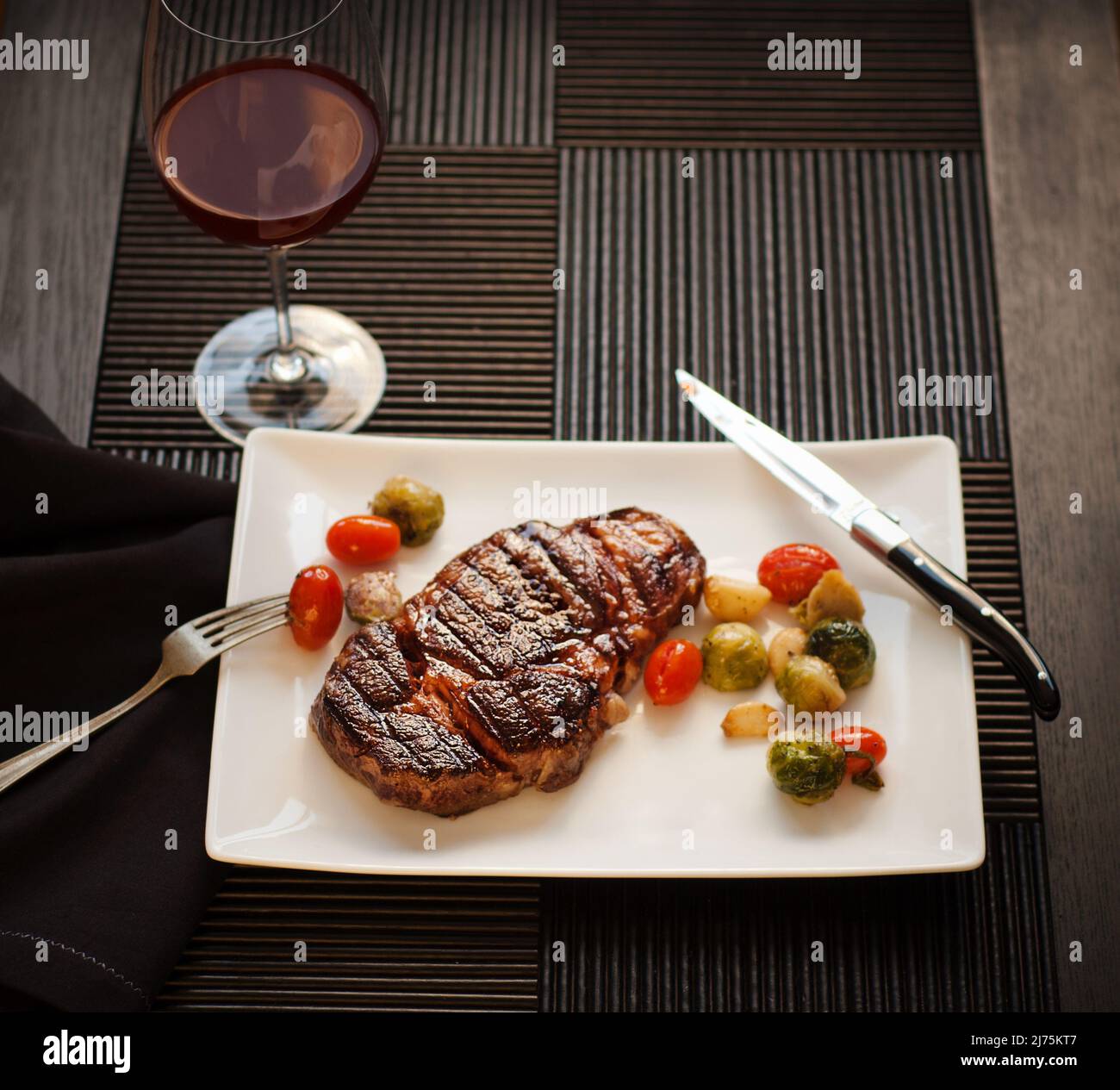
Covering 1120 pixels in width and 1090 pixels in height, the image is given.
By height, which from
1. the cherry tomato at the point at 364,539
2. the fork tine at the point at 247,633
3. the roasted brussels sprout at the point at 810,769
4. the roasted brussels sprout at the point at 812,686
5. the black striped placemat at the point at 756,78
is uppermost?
the black striped placemat at the point at 756,78

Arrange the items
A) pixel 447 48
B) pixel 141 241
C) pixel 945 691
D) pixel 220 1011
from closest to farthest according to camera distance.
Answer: pixel 220 1011 < pixel 945 691 < pixel 141 241 < pixel 447 48

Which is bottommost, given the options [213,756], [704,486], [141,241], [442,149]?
[213,756]

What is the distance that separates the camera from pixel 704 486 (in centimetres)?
288

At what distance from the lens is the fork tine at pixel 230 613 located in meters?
2.58

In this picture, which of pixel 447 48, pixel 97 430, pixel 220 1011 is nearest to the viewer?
pixel 220 1011

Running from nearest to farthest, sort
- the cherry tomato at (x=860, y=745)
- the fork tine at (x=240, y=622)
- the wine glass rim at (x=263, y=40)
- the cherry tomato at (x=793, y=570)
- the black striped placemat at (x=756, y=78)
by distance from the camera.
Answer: the wine glass rim at (x=263, y=40)
the cherry tomato at (x=860, y=745)
the fork tine at (x=240, y=622)
the cherry tomato at (x=793, y=570)
the black striped placemat at (x=756, y=78)

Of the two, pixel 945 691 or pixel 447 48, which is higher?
pixel 447 48

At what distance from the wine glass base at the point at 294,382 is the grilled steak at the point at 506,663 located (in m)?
0.75

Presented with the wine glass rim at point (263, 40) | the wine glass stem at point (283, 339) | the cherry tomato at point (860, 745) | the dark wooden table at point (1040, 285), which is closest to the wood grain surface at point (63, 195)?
the dark wooden table at point (1040, 285)

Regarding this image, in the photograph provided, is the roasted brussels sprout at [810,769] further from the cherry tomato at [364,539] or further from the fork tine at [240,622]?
the fork tine at [240,622]

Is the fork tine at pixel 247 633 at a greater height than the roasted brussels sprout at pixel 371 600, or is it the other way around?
the roasted brussels sprout at pixel 371 600

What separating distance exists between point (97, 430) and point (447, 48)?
5.29 feet

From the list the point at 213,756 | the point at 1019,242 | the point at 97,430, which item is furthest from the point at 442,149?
the point at 213,756

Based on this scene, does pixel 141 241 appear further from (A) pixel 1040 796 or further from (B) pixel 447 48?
(A) pixel 1040 796
